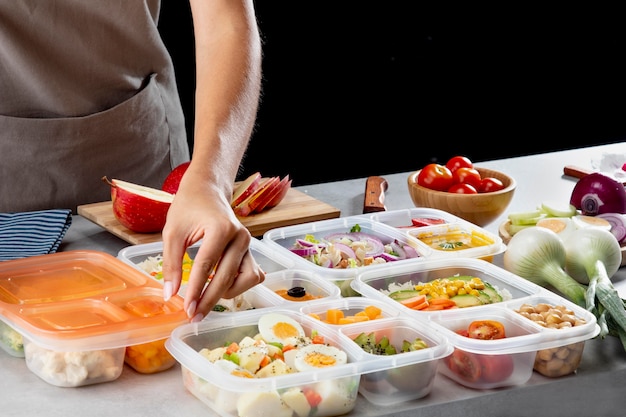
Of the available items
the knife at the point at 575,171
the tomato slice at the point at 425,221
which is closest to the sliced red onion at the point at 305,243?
the tomato slice at the point at 425,221

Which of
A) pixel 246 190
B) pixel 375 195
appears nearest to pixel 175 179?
pixel 246 190

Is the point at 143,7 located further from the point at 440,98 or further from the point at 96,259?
the point at 440,98

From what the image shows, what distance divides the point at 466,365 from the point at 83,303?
1.91 feet

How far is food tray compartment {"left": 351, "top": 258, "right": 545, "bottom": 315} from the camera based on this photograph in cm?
165

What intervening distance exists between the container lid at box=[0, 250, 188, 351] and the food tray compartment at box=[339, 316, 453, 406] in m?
0.28

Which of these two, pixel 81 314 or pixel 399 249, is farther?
pixel 399 249

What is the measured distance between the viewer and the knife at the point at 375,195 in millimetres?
2145

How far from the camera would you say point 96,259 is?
5.76 feet

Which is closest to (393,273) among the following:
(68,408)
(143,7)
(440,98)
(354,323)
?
(354,323)

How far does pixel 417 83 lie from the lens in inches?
165

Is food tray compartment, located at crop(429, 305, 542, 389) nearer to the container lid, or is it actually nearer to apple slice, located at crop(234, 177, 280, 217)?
the container lid

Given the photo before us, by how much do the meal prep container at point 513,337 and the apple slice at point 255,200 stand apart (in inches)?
19.4

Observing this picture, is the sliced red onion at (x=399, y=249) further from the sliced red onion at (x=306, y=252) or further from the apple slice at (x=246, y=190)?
the apple slice at (x=246, y=190)

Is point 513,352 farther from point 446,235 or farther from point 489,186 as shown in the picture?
point 489,186
